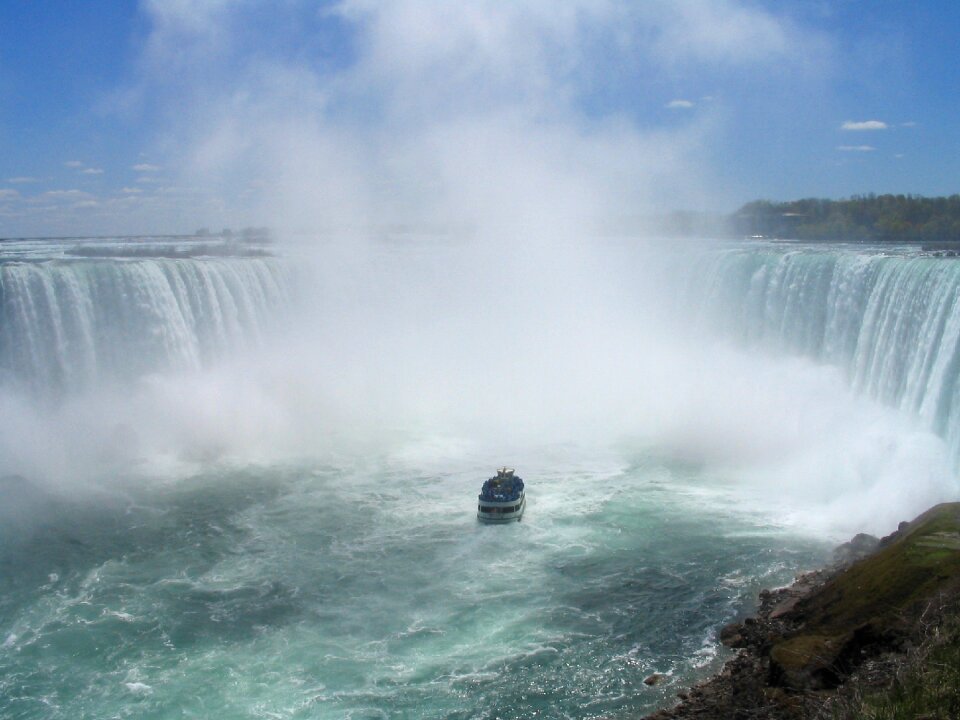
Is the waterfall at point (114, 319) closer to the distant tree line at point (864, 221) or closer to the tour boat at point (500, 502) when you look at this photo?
the tour boat at point (500, 502)

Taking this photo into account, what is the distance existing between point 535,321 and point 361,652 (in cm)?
2285

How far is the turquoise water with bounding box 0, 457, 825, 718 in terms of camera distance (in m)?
10.5

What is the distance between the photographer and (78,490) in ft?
59.3

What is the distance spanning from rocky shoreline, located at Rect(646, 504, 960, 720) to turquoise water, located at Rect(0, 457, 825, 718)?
0.54m

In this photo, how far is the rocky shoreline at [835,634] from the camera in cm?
892

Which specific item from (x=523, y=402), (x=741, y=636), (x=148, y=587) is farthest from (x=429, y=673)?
(x=523, y=402)

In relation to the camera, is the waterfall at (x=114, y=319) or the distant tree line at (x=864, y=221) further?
the distant tree line at (x=864, y=221)

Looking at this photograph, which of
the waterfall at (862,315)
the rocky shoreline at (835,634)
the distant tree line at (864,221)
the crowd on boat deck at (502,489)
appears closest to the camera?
the rocky shoreline at (835,634)

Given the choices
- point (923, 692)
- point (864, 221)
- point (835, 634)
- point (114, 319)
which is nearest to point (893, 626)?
point (835, 634)

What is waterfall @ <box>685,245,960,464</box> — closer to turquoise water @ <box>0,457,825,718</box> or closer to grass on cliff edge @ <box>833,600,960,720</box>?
turquoise water @ <box>0,457,825,718</box>

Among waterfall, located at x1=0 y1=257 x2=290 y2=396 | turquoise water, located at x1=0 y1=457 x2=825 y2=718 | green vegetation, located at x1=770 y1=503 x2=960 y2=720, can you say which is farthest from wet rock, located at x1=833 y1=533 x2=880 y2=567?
waterfall, located at x1=0 y1=257 x2=290 y2=396

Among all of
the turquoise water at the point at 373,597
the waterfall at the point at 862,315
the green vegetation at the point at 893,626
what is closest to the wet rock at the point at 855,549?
the turquoise water at the point at 373,597

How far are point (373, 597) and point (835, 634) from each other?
21.7ft

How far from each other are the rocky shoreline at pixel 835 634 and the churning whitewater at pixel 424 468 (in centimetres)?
55
